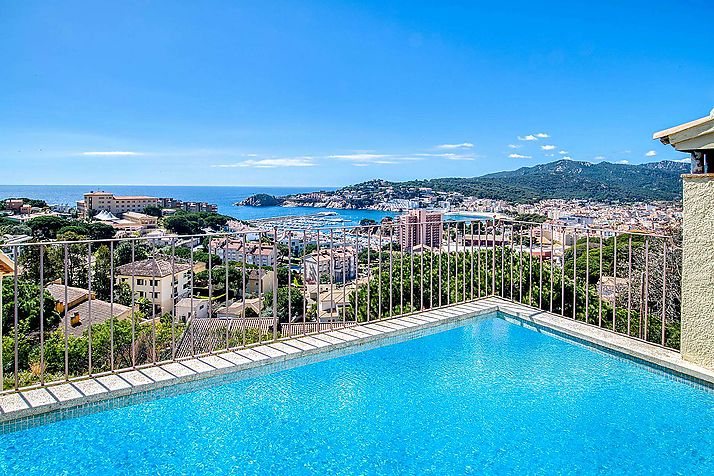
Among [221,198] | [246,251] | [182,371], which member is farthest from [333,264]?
[221,198]

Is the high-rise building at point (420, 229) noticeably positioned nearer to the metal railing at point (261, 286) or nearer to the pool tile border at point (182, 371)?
the metal railing at point (261, 286)

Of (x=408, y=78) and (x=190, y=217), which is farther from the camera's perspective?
(x=190, y=217)

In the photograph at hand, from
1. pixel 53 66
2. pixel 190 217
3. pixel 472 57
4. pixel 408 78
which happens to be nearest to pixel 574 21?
pixel 472 57

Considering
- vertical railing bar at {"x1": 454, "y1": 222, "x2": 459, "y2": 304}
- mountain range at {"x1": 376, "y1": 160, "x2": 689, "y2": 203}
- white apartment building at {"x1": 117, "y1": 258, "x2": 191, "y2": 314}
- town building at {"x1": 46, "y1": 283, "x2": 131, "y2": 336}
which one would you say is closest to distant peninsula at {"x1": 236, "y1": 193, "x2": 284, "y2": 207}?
mountain range at {"x1": 376, "y1": 160, "x2": 689, "y2": 203}

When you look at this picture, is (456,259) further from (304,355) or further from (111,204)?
(111,204)

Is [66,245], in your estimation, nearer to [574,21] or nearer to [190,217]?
[574,21]

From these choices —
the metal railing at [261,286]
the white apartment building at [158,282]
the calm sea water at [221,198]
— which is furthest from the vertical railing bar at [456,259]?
the calm sea water at [221,198]
